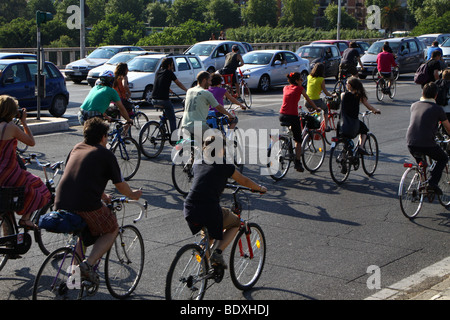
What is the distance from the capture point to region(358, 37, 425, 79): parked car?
1195 inches

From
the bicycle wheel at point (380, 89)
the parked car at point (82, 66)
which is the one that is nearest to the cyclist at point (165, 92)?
the bicycle wheel at point (380, 89)

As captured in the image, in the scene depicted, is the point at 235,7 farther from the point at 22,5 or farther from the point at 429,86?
the point at 429,86

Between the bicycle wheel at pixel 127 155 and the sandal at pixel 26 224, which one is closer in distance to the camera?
the sandal at pixel 26 224

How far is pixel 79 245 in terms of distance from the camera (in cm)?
546

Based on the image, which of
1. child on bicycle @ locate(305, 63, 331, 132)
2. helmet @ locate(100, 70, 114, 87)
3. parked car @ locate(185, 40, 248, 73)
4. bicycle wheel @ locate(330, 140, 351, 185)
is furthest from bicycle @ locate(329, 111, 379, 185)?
parked car @ locate(185, 40, 248, 73)

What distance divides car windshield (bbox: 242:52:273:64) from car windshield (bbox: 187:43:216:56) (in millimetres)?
2416

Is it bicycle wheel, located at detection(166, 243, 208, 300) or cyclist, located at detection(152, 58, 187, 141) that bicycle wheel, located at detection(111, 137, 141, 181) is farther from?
bicycle wheel, located at detection(166, 243, 208, 300)

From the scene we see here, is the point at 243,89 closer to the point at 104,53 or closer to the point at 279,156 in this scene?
the point at 279,156

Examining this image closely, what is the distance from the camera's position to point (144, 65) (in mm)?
22312

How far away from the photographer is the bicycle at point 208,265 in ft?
17.6

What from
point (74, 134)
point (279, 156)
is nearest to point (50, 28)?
point (74, 134)

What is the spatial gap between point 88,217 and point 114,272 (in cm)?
70

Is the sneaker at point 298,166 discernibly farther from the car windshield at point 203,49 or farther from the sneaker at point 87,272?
the car windshield at point 203,49

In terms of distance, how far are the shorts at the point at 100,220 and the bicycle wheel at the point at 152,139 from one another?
6888 millimetres
